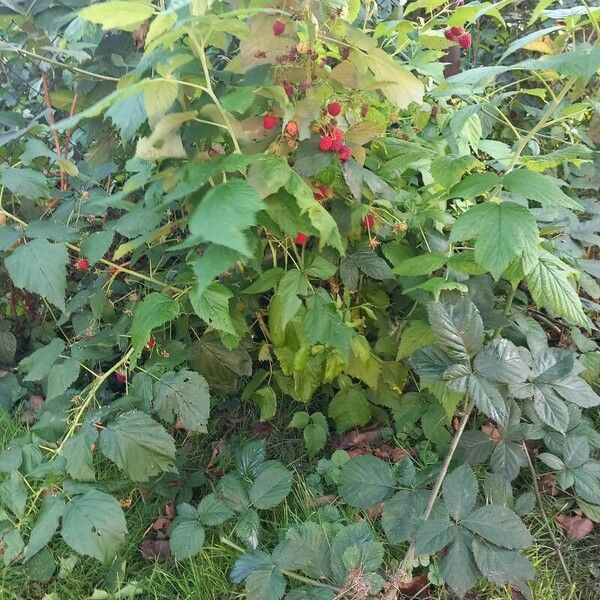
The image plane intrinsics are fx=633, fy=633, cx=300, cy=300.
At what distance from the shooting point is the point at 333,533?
1508 millimetres

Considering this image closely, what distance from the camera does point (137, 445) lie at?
146 centimetres

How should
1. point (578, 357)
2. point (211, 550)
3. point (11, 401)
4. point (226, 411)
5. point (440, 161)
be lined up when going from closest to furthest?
point (440, 161) → point (211, 550) → point (578, 357) → point (226, 411) → point (11, 401)

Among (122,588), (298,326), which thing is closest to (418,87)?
(298,326)

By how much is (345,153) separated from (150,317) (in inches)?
22.1

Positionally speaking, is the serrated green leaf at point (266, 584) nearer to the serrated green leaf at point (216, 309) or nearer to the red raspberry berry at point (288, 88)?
the serrated green leaf at point (216, 309)

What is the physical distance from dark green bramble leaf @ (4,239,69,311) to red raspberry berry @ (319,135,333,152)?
0.71 metres

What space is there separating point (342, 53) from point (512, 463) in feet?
3.47

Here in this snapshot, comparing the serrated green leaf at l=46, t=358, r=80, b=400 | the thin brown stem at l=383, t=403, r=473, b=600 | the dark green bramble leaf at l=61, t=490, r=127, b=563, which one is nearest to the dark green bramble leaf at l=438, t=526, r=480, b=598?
the thin brown stem at l=383, t=403, r=473, b=600

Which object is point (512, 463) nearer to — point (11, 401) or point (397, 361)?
point (397, 361)

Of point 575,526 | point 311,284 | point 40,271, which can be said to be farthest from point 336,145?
point 575,526

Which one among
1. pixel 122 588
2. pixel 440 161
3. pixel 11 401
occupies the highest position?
pixel 440 161

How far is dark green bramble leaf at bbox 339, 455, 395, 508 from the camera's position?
4.91 feet

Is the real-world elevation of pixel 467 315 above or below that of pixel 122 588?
above

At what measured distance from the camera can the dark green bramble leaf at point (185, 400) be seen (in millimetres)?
1533
